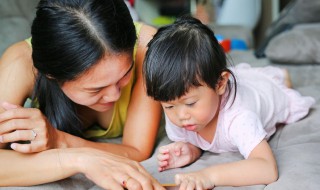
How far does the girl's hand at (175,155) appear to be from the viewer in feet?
4.13

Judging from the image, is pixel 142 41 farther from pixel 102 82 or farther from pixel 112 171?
pixel 112 171

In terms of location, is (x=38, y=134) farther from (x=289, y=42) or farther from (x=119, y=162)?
(x=289, y=42)

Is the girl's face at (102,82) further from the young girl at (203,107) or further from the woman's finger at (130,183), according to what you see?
the woman's finger at (130,183)

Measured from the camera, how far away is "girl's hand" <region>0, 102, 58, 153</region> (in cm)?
113

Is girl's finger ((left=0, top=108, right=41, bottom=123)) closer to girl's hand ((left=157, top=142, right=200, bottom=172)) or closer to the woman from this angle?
the woman

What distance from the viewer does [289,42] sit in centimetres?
226

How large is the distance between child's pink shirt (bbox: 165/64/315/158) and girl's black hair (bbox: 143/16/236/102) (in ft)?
0.42

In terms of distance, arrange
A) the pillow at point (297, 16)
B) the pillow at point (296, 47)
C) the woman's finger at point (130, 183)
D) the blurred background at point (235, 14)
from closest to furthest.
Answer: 1. the woman's finger at point (130, 183)
2. the pillow at point (296, 47)
3. the pillow at point (297, 16)
4. the blurred background at point (235, 14)

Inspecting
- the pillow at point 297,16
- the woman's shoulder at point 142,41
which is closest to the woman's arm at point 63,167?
the woman's shoulder at point 142,41

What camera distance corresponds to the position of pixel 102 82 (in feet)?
3.84

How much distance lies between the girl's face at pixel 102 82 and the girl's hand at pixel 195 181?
0.93 ft

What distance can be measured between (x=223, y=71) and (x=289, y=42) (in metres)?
1.13

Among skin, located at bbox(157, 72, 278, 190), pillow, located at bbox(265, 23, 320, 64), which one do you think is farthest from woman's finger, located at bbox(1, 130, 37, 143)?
pillow, located at bbox(265, 23, 320, 64)

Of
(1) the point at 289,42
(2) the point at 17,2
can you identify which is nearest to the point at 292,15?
(1) the point at 289,42
